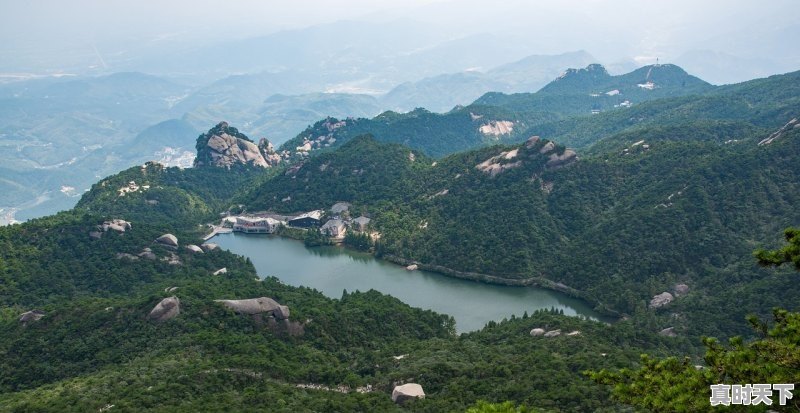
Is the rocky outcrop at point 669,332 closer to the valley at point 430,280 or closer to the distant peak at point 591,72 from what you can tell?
the valley at point 430,280

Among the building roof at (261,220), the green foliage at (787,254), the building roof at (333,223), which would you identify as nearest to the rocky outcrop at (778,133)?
the building roof at (333,223)

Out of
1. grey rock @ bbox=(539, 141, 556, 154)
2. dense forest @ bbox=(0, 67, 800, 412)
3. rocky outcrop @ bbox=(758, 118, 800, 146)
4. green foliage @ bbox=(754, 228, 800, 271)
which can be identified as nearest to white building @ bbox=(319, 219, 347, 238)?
dense forest @ bbox=(0, 67, 800, 412)

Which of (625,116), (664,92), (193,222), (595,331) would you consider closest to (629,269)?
(595,331)

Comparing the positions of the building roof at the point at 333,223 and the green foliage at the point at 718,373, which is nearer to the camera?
the green foliage at the point at 718,373

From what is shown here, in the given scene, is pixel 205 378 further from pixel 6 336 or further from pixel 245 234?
pixel 245 234

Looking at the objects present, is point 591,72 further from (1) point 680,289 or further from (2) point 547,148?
(1) point 680,289

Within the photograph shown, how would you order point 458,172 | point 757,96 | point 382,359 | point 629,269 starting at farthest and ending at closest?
point 757,96 → point 458,172 → point 629,269 → point 382,359

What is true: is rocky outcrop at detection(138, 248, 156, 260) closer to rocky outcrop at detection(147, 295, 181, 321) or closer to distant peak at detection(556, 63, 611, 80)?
rocky outcrop at detection(147, 295, 181, 321)
